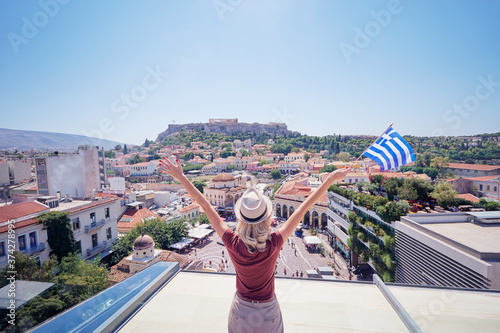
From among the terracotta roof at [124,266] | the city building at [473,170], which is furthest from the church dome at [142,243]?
the city building at [473,170]

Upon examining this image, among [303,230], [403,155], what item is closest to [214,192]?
[303,230]

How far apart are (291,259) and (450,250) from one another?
44.0 feet

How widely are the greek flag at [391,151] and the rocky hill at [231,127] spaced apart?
132971mm

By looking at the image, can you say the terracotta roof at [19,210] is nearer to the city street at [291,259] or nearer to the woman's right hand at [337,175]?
the city street at [291,259]

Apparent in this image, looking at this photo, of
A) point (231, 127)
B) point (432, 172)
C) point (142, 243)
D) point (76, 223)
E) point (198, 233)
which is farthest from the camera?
point (231, 127)

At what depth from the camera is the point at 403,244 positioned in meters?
11.9

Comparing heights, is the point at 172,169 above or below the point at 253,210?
above

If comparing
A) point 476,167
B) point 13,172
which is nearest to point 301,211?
point 13,172

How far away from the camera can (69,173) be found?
78.0 feet

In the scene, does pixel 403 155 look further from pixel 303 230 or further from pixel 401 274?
pixel 303 230

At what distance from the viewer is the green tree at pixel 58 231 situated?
14.0m

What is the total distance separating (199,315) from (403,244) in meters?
12.4

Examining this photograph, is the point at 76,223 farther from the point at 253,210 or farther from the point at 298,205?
the point at 298,205

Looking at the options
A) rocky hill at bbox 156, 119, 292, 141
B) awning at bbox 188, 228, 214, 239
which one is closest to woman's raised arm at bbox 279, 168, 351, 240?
awning at bbox 188, 228, 214, 239
